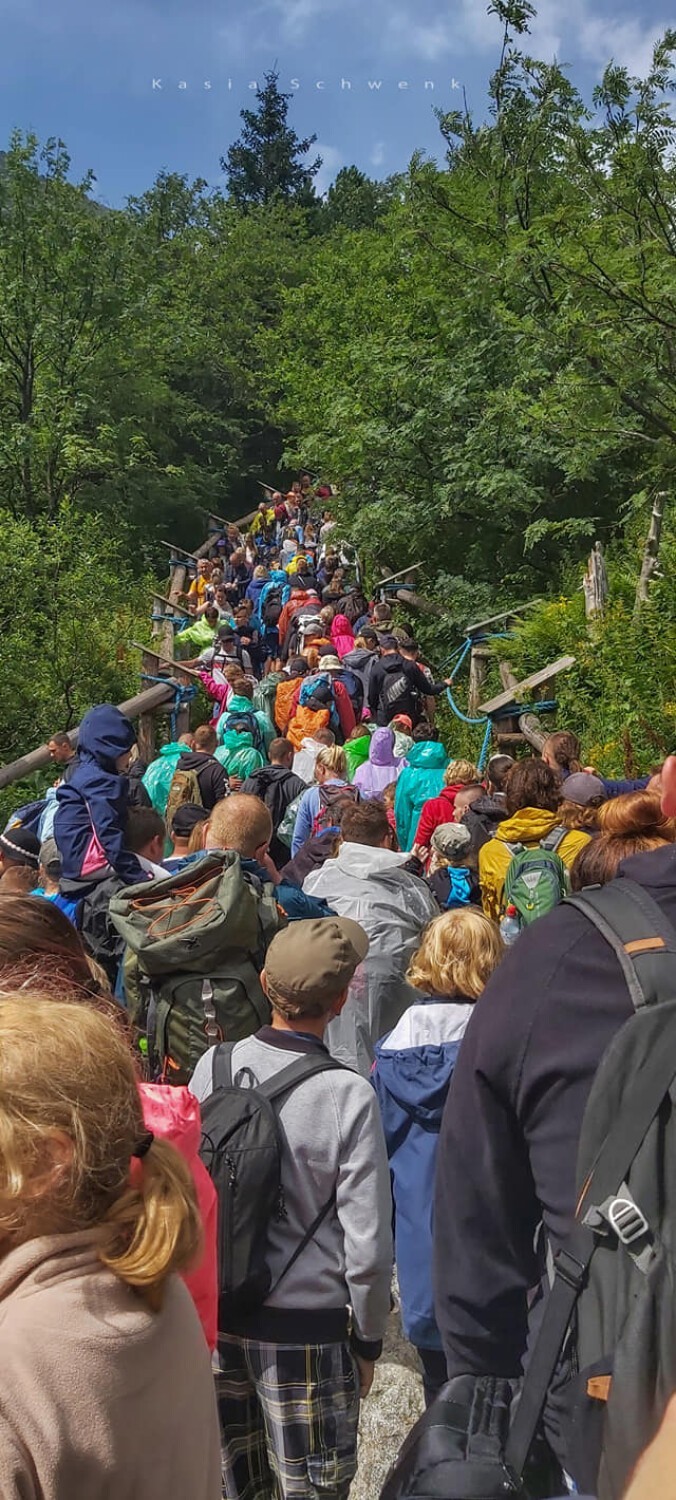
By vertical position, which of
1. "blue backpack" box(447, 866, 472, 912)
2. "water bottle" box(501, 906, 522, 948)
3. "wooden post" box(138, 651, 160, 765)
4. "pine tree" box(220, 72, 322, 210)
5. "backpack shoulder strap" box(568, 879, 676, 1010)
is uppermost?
"pine tree" box(220, 72, 322, 210)

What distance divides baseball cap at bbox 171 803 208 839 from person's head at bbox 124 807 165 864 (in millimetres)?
625

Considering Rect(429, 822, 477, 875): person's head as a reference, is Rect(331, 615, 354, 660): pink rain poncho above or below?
above

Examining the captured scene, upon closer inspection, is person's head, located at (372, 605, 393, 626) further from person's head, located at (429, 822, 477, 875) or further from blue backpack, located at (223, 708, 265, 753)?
person's head, located at (429, 822, 477, 875)

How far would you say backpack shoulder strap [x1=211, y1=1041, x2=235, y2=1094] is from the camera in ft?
9.45

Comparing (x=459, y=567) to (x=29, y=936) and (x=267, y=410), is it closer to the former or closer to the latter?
(x=29, y=936)

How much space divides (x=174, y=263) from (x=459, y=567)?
37.0 metres

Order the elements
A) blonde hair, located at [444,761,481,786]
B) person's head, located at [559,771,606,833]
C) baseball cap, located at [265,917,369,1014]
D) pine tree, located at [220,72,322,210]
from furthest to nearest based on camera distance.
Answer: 1. pine tree, located at [220,72,322,210]
2. blonde hair, located at [444,761,481,786]
3. person's head, located at [559,771,606,833]
4. baseball cap, located at [265,917,369,1014]

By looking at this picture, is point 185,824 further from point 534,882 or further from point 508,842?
point 534,882

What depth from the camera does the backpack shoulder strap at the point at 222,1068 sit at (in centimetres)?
288

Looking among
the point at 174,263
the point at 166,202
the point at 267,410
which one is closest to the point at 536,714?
the point at 267,410

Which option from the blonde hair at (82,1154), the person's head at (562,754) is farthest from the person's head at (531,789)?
the blonde hair at (82,1154)

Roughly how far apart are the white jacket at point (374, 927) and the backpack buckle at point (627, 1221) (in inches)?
118

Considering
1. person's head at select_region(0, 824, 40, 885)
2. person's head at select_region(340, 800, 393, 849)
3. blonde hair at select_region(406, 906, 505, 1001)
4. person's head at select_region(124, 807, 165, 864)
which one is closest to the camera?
blonde hair at select_region(406, 906, 505, 1001)

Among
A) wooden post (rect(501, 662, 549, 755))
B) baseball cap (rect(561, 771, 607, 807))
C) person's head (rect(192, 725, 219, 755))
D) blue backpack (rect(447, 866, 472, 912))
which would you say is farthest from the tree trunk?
baseball cap (rect(561, 771, 607, 807))
